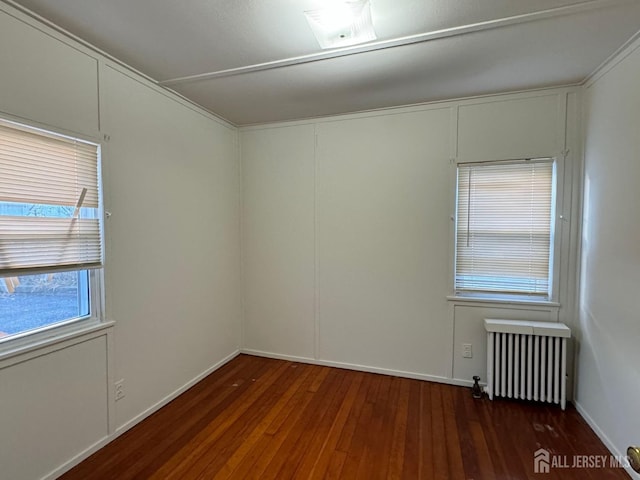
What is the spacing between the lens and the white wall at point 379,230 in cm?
270

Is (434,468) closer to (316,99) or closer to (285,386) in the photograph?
(285,386)

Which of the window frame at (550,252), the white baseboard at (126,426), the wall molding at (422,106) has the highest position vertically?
the wall molding at (422,106)

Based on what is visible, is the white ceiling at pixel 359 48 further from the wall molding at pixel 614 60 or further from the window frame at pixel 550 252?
the window frame at pixel 550 252

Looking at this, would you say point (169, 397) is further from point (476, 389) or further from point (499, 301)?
point (499, 301)

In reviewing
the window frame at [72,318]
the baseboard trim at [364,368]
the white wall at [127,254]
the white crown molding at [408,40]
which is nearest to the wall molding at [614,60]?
the white crown molding at [408,40]

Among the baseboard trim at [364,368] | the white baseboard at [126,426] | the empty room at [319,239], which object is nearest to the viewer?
the empty room at [319,239]

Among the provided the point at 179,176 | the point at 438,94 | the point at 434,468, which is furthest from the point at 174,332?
the point at 438,94

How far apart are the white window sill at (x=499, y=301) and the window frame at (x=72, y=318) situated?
9.29 feet

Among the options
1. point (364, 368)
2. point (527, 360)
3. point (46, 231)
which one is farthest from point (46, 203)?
point (527, 360)

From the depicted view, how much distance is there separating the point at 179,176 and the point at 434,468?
9.51 ft

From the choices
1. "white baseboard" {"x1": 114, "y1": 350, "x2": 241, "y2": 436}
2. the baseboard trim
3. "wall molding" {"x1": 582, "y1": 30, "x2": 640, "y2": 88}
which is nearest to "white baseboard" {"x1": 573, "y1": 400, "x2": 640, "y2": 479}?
the baseboard trim

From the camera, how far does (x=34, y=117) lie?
1722 mm

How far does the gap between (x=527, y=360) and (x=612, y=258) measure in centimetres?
105

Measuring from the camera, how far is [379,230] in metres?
3.10
